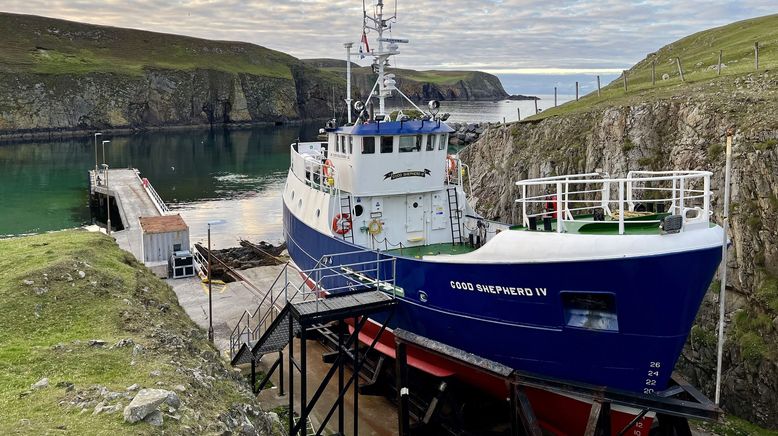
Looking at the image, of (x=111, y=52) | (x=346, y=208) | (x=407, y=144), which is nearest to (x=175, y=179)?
(x=346, y=208)

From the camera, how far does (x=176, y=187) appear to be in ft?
204

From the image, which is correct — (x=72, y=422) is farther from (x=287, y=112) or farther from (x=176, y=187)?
(x=287, y=112)

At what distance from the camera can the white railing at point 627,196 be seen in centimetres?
1168

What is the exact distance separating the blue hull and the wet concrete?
3384 mm

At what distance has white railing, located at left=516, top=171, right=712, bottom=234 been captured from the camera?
11680 millimetres

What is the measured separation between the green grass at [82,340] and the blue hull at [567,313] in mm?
5173

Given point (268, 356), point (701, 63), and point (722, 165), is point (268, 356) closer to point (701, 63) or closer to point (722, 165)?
point (722, 165)

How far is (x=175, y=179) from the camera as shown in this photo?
6750cm

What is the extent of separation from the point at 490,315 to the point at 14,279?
10.9 m

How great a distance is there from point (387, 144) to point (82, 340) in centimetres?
1019

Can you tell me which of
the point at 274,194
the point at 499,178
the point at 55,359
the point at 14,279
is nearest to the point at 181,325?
the point at 14,279

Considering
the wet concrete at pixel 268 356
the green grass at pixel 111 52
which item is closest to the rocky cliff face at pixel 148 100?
the green grass at pixel 111 52

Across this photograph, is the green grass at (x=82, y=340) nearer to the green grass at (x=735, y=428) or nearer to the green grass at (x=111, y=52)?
the green grass at (x=735, y=428)

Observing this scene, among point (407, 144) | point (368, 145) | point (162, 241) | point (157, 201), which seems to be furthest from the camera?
point (157, 201)
